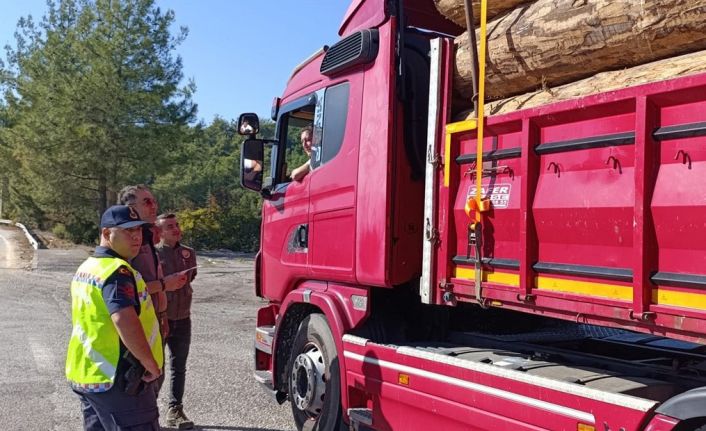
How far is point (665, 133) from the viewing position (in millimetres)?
2367

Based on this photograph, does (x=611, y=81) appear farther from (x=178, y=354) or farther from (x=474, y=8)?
(x=178, y=354)

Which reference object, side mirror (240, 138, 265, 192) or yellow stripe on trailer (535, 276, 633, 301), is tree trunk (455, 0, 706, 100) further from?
side mirror (240, 138, 265, 192)

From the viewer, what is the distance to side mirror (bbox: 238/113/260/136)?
5398 mm

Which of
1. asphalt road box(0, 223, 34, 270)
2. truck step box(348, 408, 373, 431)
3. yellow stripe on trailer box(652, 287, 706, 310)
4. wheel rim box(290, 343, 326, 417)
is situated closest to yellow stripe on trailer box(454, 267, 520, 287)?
yellow stripe on trailer box(652, 287, 706, 310)

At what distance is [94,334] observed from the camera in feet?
10.00

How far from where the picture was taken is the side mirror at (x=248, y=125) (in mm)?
5398

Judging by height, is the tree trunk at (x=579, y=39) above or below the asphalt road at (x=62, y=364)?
above

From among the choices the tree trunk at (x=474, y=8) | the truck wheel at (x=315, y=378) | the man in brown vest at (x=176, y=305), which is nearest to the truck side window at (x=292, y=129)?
the man in brown vest at (x=176, y=305)

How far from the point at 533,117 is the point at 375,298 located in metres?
1.73

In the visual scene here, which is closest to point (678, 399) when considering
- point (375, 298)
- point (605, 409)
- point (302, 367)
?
point (605, 409)

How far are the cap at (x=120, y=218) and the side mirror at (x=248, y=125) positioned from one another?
7.37 feet

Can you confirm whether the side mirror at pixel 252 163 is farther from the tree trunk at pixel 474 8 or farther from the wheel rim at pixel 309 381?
the tree trunk at pixel 474 8

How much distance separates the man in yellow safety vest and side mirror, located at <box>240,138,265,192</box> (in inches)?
88.7

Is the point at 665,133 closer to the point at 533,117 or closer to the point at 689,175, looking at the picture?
the point at 689,175
